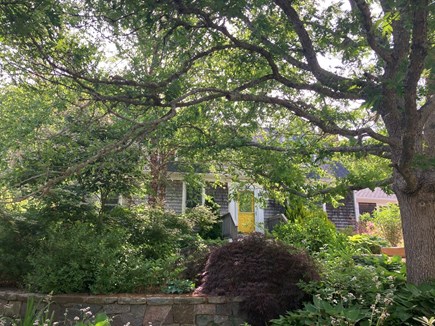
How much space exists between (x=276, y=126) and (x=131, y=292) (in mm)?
3968

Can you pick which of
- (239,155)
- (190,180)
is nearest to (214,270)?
(239,155)

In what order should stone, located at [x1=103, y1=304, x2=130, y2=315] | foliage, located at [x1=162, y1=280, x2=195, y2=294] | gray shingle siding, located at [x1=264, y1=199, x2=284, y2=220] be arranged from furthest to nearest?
gray shingle siding, located at [x1=264, y1=199, x2=284, y2=220] → foliage, located at [x1=162, y1=280, x2=195, y2=294] → stone, located at [x1=103, y1=304, x2=130, y2=315]

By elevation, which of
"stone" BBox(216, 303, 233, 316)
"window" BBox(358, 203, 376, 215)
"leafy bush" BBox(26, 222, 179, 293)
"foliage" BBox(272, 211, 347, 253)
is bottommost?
"stone" BBox(216, 303, 233, 316)

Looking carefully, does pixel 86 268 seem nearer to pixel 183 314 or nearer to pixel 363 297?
pixel 183 314

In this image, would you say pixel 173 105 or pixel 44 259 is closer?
pixel 173 105

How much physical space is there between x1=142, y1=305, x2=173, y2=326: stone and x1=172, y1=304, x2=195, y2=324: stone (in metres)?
0.06

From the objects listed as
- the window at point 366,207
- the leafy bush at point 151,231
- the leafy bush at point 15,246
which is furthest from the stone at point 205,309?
the window at point 366,207

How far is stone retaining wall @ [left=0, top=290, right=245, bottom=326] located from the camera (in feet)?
16.2

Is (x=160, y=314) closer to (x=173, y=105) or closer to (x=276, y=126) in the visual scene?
(x=173, y=105)

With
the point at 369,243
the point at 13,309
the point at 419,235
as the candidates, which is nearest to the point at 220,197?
the point at 369,243

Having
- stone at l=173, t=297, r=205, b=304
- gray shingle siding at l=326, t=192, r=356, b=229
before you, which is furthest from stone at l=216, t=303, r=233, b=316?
gray shingle siding at l=326, t=192, r=356, b=229

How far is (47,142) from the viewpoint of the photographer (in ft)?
18.0

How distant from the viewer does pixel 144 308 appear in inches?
197

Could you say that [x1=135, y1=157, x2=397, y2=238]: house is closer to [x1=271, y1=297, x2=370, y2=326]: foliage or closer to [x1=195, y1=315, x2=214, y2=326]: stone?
[x1=195, y1=315, x2=214, y2=326]: stone
